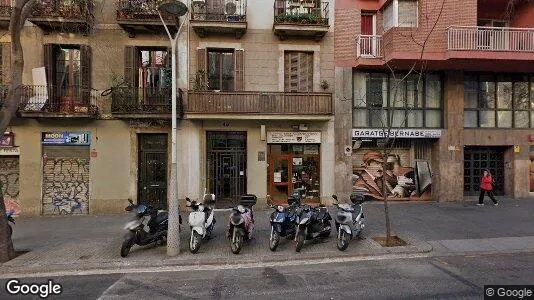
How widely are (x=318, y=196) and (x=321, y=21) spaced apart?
278 inches

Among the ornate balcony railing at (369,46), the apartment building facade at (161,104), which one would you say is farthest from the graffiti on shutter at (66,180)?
the ornate balcony railing at (369,46)

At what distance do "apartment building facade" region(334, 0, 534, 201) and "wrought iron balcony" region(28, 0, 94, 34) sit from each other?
9691mm

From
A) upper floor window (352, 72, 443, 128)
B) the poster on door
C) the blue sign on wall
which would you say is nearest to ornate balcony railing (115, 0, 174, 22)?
the blue sign on wall

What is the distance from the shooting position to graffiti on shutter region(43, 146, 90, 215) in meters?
12.8

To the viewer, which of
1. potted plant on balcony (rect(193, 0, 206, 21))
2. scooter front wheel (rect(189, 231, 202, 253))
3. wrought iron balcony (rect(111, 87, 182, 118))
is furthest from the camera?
potted plant on balcony (rect(193, 0, 206, 21))

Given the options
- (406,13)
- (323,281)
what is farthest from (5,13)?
(406,13)

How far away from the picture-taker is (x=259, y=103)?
1316 centimetres

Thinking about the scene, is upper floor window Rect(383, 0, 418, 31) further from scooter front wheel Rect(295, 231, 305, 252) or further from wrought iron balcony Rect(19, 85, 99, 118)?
wrought iron balcony Rect(19, 85, 99, 118)

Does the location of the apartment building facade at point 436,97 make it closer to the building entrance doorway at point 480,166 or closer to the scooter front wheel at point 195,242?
the building entrance doorway at point 480,166

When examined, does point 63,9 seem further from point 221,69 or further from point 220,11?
point 221,69

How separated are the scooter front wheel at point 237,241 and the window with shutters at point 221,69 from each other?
7618mm

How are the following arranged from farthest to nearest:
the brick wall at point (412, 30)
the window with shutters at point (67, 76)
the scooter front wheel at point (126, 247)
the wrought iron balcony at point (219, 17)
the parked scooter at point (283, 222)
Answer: the brick wall at point (412, 30)
the wrought iron balcony at point (219, 17)
the window with shutters at point (67, 76)
the parked scooter at point (283, 222)
the scooter front wheel at point (126, 247)

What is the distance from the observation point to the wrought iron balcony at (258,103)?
1285cm

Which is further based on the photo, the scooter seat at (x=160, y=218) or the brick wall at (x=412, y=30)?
the brick wall at (x=412, y=30)
